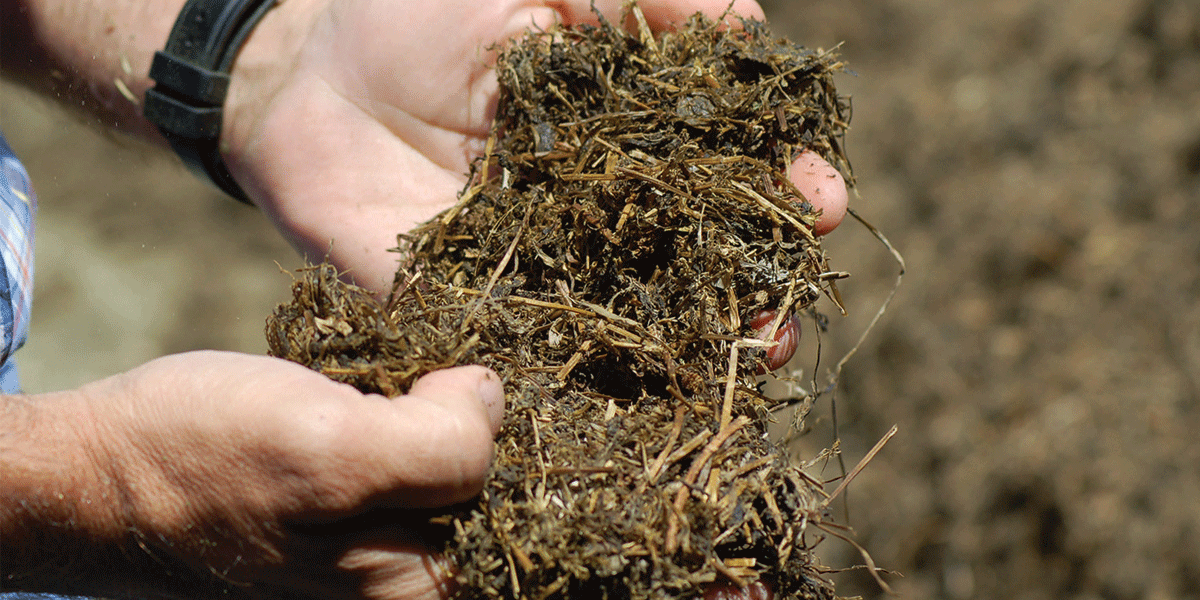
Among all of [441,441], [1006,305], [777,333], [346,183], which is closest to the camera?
[441,441]

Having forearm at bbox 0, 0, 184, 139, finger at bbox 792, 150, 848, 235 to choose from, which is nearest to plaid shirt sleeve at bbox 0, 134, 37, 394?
forearm at bbox 0, 0, 184, 139

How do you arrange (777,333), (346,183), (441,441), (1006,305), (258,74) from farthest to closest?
1. (1006,305)
2. (258,74)
3. (346,183)
4. (777,333)
5. (441,441)

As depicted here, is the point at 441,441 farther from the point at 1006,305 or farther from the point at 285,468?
the point at 1006,305

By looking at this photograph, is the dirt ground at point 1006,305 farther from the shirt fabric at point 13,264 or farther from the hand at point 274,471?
the hand at point 274,471

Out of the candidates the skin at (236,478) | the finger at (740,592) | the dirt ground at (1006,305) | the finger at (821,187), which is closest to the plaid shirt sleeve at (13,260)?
the skin at (236,478)

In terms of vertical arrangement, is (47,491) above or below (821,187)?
below

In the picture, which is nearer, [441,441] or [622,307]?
[441,441]

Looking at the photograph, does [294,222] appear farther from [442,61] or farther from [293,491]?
[293,491]

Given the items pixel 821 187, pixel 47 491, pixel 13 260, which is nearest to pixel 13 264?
pixel 13 260
